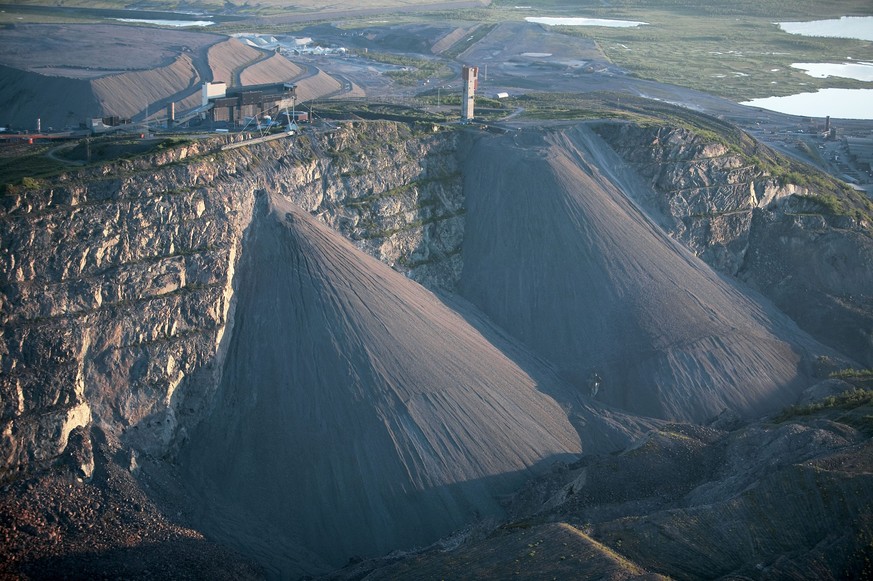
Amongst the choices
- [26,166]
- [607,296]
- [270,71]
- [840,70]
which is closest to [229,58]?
[270,71]

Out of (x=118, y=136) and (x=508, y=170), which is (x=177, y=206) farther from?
(x=508, y=170)

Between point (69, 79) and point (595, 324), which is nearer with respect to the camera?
point (595, 324)

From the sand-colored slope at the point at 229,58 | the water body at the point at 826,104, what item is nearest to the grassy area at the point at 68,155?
the sand-colored slope at the point at 229,58

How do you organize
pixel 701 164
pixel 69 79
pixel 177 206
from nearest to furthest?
1. pixel 177 206
2. pixel 701 164
3. pixel 69 79

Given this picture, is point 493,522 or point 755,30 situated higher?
Answer: point 755,30

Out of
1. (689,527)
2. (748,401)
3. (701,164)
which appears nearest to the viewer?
(689,527)

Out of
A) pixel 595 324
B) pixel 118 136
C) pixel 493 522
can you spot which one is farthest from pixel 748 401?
pixel 118 136

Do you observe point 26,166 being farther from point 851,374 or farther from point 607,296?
point 851,374
